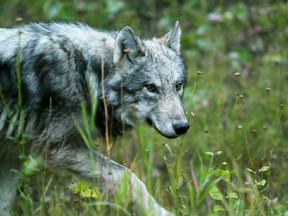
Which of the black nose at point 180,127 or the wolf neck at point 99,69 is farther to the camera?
the wolf neck at point 99,69

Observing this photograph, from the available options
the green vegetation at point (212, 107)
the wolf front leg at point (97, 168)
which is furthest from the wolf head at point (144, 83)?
the wolf front leg at point (97, 168)

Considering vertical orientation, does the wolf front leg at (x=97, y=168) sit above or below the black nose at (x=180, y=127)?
below

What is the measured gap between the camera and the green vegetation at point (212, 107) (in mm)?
4969

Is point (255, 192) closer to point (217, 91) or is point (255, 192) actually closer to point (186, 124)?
point (186, 124)

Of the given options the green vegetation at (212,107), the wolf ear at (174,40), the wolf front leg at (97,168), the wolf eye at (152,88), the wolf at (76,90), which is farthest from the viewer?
the wolf ear at (174,40)

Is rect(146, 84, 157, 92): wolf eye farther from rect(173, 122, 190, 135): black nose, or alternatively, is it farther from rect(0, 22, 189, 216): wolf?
rect(173, 122, 190, 135): black nose

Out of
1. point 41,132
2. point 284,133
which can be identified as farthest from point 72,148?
point 284,133

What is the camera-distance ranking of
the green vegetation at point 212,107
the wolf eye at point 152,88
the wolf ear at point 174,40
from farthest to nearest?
1. the wolf ear at point 174,40
2. the wolf eye at point 152,88
3. the green vegetation at point 212,107

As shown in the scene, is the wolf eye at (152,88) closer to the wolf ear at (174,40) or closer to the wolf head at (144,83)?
A: the wolf head at (144,83)

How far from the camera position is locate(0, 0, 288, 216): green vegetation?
4969 mm

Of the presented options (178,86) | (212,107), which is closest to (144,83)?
(178,86)

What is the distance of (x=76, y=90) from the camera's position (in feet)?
17.0

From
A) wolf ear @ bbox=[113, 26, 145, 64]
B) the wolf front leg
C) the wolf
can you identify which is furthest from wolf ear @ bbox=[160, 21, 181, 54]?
the wolf front leg

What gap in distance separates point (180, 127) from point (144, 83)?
45 centimetres
